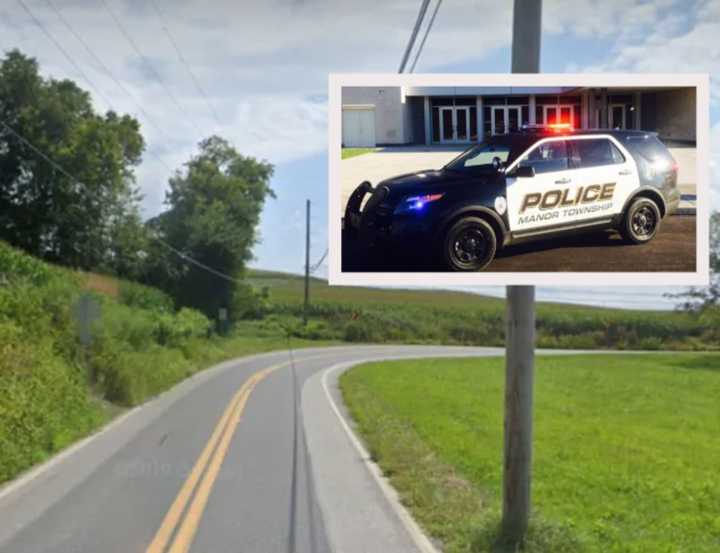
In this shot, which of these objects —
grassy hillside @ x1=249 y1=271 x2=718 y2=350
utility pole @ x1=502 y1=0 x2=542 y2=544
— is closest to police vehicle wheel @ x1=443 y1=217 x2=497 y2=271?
utility pole @ x1=502 y1=0 x2=542 y2=544

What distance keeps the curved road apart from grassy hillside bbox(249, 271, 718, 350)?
94.7ft

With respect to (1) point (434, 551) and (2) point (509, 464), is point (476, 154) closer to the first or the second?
(2) point (509, 464)

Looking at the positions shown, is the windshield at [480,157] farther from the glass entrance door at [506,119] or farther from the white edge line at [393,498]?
the white edge line at [393,498]

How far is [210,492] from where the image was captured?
45.8ft

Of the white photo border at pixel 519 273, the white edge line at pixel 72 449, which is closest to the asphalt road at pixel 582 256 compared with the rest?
the white photo border at pixel 519 273

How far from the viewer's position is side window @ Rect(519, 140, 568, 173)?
10.4m

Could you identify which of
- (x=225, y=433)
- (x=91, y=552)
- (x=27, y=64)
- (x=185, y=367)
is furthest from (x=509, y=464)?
(x=27, y=64)

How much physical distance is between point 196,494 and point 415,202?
19.1 ft

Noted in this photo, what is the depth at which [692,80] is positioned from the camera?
10.4 m

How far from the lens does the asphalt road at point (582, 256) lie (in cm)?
1023

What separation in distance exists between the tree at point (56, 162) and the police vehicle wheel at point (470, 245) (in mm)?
29455

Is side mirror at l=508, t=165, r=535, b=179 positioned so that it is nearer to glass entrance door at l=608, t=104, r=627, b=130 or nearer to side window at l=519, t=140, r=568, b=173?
side window at l=519, t=140, r=568, b=173

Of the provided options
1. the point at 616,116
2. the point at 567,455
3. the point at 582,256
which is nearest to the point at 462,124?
the point at 616,116

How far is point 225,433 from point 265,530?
9916 mm
